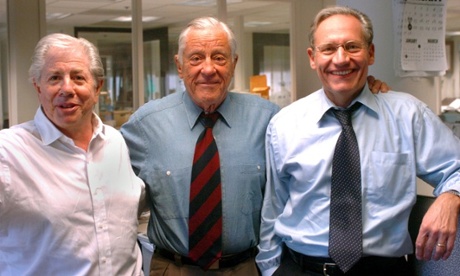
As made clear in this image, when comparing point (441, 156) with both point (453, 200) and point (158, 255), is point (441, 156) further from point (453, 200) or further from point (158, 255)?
point (158, 255)

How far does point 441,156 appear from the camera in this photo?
175 centimetres

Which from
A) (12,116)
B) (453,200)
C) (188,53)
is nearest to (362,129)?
(453,200)

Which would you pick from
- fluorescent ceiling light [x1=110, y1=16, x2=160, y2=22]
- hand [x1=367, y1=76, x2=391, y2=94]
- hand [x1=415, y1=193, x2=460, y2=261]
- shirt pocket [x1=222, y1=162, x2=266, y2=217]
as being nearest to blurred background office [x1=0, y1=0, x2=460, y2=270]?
fluorescent ceiling light [x1=110, y1=16, x2=160, y2=22]

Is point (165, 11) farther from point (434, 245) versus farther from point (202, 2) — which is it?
point (434, 245)

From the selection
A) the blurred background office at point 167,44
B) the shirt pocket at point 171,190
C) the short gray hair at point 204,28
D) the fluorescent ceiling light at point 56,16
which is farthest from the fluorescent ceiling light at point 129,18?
the shirt pocket at point 171,190

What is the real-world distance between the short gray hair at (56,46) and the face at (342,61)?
71 cm

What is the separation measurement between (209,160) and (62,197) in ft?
1.81

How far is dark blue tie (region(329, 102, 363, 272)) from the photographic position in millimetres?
1734

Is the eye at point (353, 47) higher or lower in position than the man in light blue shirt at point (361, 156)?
higher

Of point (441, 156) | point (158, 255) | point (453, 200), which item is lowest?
point (158, 255)

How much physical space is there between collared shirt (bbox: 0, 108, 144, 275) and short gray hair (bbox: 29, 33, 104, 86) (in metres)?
0.12

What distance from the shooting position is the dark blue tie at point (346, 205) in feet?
5.69

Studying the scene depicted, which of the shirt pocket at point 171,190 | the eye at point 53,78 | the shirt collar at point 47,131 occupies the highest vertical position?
the eye at point 53,78

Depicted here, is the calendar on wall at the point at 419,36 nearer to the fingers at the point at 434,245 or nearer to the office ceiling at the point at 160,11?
the fingers at the point at 434,245
